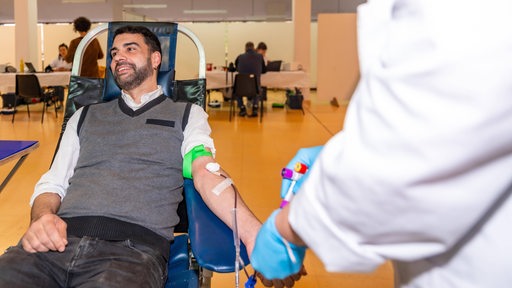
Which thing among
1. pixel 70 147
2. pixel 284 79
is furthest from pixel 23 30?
pixel 70 147

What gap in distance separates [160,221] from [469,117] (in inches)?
45.6

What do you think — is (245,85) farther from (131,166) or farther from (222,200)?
(222,200)

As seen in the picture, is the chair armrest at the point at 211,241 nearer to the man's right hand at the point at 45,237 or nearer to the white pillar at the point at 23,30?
the man's right hand at the point at 45,237

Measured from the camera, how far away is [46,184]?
A: 5.12 ft

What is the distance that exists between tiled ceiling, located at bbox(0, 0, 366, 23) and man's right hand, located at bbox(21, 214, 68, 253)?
1222 centimetres

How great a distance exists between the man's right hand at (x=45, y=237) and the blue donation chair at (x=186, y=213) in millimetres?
309

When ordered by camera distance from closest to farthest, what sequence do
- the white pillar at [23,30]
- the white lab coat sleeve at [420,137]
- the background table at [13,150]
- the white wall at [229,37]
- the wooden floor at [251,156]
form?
the white lab coat sleeve at [420,137] < the background table at [13,150] < the wooden floor at [251,156] < the white pillar at [23,30] < the white wall at [229,37]

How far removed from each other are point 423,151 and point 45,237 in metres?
1.13

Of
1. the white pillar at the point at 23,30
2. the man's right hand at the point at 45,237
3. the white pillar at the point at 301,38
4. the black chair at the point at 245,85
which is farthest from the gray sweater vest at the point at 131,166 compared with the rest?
the white pillar at the point at 301,38

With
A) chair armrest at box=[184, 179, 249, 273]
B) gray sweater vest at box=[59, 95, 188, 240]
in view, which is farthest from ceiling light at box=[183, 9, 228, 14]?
chair armrest at box=[184, 179, 249, 273]

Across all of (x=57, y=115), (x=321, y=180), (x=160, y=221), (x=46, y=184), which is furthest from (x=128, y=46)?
(x=57, y=115)

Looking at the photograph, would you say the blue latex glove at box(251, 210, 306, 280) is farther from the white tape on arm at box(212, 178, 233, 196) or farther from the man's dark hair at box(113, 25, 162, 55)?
the man's dark hair at box(113, 25, 162, 55)

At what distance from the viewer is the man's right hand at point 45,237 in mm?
1271

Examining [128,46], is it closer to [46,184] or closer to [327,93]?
[46,184]
